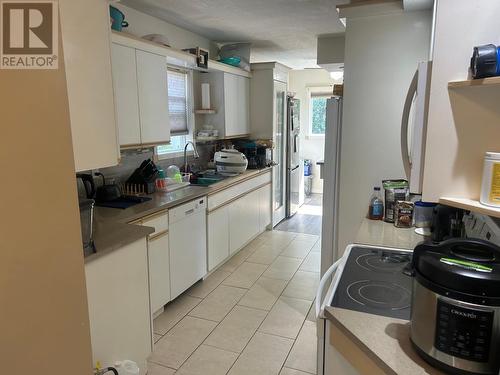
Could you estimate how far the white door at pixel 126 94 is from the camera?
2629mm

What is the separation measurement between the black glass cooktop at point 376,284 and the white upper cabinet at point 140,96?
1805mm

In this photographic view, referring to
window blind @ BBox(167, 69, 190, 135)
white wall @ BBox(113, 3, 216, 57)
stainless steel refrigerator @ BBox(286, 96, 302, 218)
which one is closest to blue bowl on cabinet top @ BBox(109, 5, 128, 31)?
white wall @ BBox(113, 3, 216, 57)

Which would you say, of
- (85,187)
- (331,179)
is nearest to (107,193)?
(85,187)

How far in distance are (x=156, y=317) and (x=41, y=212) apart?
2.31 m

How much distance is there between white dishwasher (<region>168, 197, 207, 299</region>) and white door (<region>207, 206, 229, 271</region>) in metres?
0.09

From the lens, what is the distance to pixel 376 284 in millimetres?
1507

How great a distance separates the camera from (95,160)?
5.93 ft

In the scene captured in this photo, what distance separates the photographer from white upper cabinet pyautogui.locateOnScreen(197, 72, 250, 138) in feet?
14.1

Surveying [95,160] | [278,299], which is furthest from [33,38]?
[278,299]

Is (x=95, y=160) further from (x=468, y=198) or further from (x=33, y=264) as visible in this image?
(x=468, y=198)

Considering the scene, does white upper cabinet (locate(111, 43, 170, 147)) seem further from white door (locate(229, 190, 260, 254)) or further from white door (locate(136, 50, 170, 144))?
white door (locate(229, 190, 260, 254))

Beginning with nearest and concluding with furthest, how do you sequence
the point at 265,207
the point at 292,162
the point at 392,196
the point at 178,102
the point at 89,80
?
the point at 89,80 → the point at 392,196 → the point at 178,102 → the point at 265,207 → the point at 292,162

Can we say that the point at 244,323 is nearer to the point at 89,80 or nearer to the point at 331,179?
the point at 331,179

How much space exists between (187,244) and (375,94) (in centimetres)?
196
